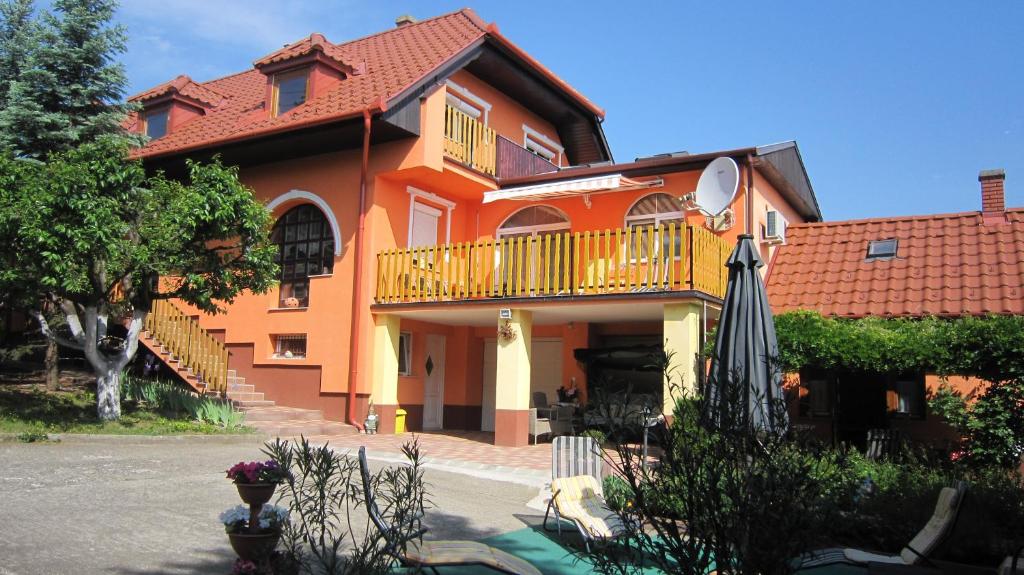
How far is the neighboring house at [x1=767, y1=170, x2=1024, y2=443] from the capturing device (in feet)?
42.7

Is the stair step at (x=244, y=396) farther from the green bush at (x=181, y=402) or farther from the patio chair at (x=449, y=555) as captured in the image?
the patio chair at (x=449, y=555)

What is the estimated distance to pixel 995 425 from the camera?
342 inches

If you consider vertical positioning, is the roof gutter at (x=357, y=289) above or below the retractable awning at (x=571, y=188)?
below

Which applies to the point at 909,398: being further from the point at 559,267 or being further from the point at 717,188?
the point at 559,267

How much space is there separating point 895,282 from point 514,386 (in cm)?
740

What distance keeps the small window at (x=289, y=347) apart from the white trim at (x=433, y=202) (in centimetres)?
304

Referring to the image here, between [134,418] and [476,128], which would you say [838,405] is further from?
[134,418]

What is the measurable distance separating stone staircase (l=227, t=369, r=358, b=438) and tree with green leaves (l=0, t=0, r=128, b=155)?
602cm

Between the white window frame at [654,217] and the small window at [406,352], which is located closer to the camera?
the white window frame at [654,217]

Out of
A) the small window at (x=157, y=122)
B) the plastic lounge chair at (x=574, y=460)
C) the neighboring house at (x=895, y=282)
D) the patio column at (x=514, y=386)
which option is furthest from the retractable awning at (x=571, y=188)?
the small window at (x=157, y=122)

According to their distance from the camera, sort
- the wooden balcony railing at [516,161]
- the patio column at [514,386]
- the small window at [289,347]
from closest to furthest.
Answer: the patio column at [514,386] < the small window at [289,347] < the wooden balcony railing at [516,161]

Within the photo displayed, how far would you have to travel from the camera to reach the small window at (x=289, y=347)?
15.9 m

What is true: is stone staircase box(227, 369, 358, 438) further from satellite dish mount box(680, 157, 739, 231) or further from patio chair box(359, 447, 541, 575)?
patio chair box(359, 447, 541, 575)

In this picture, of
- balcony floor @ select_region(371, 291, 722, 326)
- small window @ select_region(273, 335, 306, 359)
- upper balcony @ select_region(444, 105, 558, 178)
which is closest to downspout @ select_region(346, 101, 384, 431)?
balcony floor @ select_region(371, 291, 722, 326)
